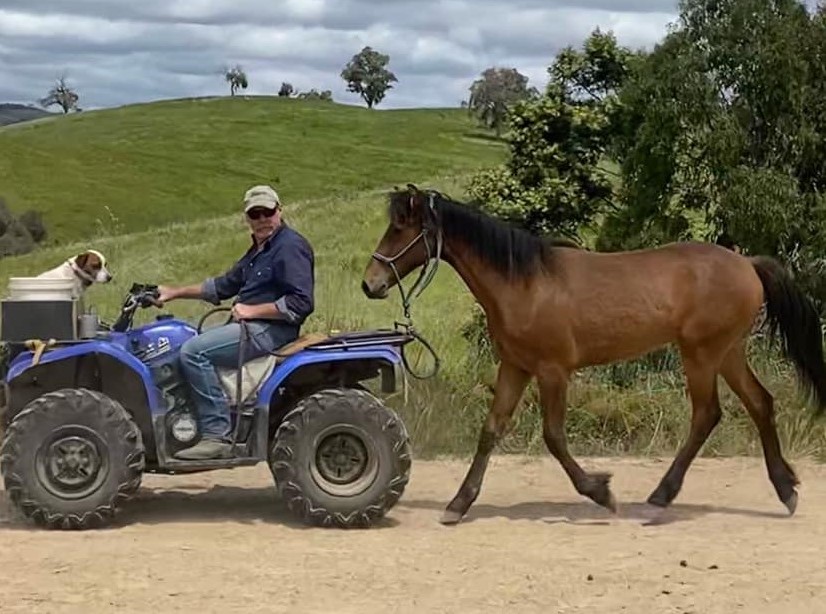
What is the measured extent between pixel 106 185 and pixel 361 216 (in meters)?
31.4

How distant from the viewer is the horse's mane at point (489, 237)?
308 inches

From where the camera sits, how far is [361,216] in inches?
1499

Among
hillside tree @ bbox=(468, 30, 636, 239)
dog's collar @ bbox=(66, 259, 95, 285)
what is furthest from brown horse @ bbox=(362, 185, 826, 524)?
hillside tree @ bbox=(468, 30, 636, 239)

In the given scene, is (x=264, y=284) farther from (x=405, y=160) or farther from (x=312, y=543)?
(x=405, y=160)

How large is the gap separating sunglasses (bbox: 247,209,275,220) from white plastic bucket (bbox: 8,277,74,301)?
117 cm

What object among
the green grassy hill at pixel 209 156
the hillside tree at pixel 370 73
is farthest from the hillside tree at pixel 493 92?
the hillside tree at pixel 370 73

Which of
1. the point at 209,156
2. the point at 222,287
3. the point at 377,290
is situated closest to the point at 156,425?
the point at 222,287

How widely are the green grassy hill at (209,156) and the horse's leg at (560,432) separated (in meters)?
41.6

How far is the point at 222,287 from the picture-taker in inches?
314

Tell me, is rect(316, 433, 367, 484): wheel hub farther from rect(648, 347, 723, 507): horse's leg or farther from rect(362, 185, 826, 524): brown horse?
rect(648, 347, 723, 507): horse's leg

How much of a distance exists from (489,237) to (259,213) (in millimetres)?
1423

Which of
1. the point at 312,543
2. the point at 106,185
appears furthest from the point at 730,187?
the point at 106,185

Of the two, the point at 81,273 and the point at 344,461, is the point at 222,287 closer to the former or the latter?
the point at 81,273

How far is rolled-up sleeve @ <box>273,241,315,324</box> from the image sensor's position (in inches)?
295
